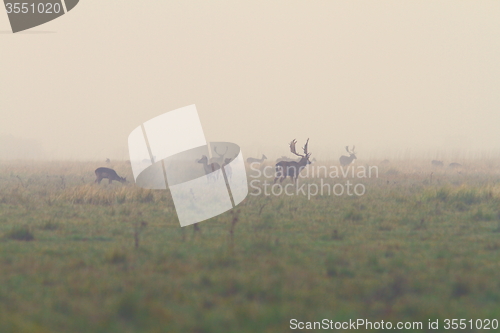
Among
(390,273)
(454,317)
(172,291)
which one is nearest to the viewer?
(454,317)

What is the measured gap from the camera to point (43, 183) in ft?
60.6

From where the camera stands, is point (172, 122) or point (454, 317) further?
point (172, 122)

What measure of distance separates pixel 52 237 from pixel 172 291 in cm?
437

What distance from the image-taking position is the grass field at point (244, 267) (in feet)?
15.5

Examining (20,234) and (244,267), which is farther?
(20,234)

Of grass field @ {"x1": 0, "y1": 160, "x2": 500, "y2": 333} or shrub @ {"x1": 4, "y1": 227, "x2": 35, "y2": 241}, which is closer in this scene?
grass field @ {"x1": 0, "y1": 160, "x2": 500, "y2": 333}

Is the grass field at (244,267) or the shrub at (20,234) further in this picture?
the shrub at (20,234)

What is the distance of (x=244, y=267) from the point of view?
6.59 meters

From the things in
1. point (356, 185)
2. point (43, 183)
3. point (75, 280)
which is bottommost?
point (356, 185)

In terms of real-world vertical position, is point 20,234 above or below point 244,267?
above

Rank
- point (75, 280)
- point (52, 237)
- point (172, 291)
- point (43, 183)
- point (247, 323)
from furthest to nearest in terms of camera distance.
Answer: point (43, 183) → point (52, 237) → point (75, 280) → point (172, 291) → point (247, 323)

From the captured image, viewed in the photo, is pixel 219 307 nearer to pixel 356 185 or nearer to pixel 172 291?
pixel 172 291

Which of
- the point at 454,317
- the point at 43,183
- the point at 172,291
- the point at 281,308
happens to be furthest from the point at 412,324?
the point at 43,183

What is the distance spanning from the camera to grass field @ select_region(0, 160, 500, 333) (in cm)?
471
